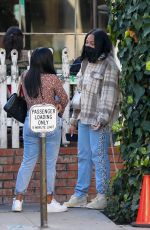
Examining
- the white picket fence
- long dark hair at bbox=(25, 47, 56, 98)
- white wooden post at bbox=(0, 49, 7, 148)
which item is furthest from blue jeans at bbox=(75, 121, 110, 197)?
white wooden post at bbox=(0, 49, 7, 148)

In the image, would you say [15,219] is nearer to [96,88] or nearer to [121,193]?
[121,193]

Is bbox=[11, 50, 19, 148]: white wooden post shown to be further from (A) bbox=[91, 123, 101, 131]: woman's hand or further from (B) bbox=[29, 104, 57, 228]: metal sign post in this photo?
(B) bbox=[29, 104, 57, 228]: metal sign post

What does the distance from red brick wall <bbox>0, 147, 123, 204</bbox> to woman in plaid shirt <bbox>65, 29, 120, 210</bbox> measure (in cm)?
47

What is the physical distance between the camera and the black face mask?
26.2 feet

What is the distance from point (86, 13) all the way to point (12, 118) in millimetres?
3773

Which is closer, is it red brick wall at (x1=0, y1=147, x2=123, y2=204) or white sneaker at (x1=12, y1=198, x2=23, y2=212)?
white sneaker at (x1=12, y1=198, x2=23, y2=212)

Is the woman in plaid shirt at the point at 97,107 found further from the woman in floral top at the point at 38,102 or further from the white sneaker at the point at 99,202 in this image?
the woman in floral top at the point at 38,102

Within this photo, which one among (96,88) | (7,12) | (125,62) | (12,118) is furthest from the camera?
(7,12)

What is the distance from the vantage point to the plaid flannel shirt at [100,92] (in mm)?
7879

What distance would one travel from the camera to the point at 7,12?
11.7 m

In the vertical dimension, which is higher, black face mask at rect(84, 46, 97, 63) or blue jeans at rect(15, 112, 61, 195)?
black face mask at rect(84, 46, 97, 63)

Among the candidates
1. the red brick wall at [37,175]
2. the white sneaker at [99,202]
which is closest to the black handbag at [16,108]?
the red brick wall at [37,175]

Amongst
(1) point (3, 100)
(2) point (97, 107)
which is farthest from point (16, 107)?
(2) point (97, 107)

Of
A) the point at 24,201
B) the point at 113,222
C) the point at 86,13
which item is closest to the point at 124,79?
the point at 113,222
